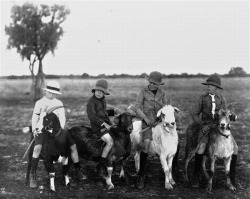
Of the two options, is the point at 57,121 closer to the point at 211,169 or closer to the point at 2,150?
the point at 211,169

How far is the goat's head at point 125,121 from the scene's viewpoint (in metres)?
7.64

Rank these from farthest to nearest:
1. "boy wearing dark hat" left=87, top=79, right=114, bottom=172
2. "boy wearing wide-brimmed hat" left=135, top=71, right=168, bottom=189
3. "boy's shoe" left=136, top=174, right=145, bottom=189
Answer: "boy wearing wide-brimmed hat" left=135, top=71, right=168, bottom=189 → "boy wearing dark hat" left=87, top=79, right=114, bottom=172 → "boy's shoe" left=136, top=174, right=145, bottom=189

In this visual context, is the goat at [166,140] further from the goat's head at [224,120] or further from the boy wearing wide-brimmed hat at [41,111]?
the boy wearing wide-brimmed hat at [41,111]

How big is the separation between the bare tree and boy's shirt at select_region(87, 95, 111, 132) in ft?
42.0

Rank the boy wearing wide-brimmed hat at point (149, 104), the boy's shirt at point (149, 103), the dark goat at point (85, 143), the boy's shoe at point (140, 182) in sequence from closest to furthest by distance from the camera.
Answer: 1. the dark goat at point (85, 143)
2. the boy's shoe at point (140, 182)
3. the boy wearing wide-brimmed hat at point (149, 104)
4. the boy's shirt at point (149, 103)

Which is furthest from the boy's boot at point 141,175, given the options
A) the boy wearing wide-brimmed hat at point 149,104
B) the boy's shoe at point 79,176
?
the boy's shoe at point 79,176

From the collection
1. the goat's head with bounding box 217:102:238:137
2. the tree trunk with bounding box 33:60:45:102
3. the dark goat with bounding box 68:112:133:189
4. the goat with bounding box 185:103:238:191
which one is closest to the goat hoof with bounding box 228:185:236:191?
the goat with bounding box 185:103:238:191

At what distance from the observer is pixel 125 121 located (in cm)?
768

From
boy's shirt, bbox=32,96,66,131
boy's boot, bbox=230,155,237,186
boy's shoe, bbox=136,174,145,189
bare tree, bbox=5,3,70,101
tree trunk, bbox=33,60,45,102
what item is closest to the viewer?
boy's shirt, bbox=32,96,66,131

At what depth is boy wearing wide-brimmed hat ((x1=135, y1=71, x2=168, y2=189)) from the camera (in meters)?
7.81

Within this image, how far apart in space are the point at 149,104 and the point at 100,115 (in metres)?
1.11

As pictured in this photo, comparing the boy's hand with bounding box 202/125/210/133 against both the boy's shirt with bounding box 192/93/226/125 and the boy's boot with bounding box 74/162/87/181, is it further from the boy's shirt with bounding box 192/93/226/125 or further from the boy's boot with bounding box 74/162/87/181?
the boy's boot with bounding box 74/162/87/181

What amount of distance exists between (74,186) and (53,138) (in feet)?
3.72

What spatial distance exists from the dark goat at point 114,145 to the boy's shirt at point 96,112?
32 centimetres
